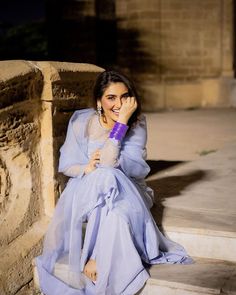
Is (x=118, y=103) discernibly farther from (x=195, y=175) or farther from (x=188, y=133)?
(x=188, y=133)

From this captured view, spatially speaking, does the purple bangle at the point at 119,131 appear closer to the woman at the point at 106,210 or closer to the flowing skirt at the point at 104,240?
the woman at the point at 106,210

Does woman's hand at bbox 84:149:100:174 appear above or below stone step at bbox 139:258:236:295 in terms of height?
above

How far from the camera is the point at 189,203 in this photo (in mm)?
3393

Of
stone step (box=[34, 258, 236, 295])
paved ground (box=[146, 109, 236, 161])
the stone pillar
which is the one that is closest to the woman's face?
stone step (box=[34, 258, 236, 295])

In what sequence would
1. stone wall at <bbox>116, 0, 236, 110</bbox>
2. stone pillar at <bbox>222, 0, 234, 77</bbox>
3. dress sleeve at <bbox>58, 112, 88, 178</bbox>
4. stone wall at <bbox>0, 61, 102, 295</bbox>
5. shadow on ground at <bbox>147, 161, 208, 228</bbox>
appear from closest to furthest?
stone wall at <bbox>0, 61, 102, 295</bbox> < dress sleeve at <bbox>58, 112, 88, 178</bbox> < shadow on ground at <bbox>147, 161, 208, 228</bbox> < stone pillar at <bbox>222, 0, 234, 77</bbox> < stone wall at <bbox>116, 0, 236, 110</bbox>

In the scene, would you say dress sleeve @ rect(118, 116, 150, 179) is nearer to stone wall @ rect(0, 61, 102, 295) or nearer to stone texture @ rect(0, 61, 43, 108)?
stone wall @ rect(0, 61, 102, 295)

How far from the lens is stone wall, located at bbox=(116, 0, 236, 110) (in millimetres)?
11789

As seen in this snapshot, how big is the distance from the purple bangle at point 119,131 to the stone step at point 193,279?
846mm

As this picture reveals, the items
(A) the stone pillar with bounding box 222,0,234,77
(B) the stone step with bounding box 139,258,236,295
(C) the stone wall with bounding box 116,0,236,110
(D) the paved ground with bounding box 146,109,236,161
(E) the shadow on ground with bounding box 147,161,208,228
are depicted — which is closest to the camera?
(B) the stone step with bounding box 139,258,236,295

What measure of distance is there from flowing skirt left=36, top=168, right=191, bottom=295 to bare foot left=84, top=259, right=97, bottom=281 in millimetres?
36

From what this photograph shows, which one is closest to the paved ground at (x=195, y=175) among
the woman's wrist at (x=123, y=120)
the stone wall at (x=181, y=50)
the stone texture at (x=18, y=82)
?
the woman's wrist at (x=123, y=120)

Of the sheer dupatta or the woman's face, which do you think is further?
the woman's face

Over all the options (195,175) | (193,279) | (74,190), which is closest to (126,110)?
(74,190)

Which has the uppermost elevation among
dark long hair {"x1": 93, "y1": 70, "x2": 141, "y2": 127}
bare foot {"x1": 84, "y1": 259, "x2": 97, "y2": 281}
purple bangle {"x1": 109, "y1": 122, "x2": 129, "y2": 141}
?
dark long hair {"x1": 93, "y1": 70, "x2": 141, "y2": 127}
